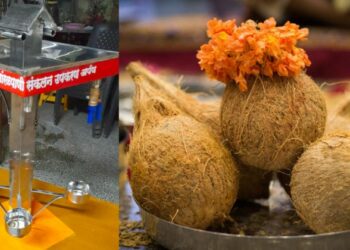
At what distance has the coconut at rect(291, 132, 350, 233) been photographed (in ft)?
2.03

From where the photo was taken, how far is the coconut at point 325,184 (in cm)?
62

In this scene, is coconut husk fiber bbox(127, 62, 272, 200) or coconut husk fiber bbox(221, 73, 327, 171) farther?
coconut husk fiber bbox(127, 62, 272, 200)

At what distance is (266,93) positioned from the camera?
668 millimetres

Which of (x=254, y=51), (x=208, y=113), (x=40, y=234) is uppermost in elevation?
(x=254, y=51)

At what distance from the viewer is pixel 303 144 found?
673mm

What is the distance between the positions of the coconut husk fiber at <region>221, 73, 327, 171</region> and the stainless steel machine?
166mm

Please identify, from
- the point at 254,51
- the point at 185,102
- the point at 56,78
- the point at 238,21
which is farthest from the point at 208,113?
the point at 238,21

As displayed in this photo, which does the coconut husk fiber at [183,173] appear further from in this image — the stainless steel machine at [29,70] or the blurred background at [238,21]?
the blurred background at [238,21]

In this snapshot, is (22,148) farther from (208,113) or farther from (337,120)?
(337,120)

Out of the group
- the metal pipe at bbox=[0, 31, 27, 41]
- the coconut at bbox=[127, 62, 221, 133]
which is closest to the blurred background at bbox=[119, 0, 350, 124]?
the coconut at bbox=[127, 62, 221, 133]

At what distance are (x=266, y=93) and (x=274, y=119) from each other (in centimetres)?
3

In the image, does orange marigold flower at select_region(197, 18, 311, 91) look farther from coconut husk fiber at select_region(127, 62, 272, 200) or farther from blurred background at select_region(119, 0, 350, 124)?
blurred background at select_region(119, 0, 350, 124)

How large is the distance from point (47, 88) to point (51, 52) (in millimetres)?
45

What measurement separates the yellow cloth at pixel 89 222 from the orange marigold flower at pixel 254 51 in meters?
0.21
